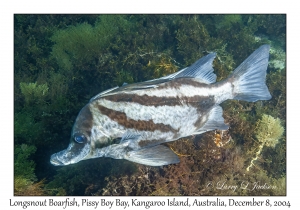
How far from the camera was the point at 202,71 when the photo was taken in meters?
3.44

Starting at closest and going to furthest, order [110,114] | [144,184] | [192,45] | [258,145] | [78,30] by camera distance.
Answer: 1. [110,114]
2. [144,184]
3. [258,145]
4. [192,45]
5. [78,30]

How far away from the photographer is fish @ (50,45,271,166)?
3.04 m

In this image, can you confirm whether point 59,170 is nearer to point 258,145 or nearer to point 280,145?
point 258,145

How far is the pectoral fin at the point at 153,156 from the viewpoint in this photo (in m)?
3.00

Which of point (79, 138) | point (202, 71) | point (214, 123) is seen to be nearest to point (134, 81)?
point (202, 71)

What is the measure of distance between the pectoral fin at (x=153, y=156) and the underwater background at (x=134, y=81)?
1.02m

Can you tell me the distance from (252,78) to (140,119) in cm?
175

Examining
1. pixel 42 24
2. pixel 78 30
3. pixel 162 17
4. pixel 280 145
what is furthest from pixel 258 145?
pixel 42 24

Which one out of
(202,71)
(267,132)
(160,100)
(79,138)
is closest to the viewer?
(79,138)

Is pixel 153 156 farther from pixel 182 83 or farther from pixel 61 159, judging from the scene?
pixel 61 159

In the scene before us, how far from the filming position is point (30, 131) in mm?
5570

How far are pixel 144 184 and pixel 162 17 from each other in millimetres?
6376

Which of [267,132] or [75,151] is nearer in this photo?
[75,151]

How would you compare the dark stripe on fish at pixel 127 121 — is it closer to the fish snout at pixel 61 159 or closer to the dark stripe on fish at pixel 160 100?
the dark stripe on fish at pixel 160 100
